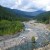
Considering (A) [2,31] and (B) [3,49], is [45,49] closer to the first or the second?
(B) [3,49]

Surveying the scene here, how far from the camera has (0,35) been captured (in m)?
80.2

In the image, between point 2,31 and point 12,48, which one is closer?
point 12,48

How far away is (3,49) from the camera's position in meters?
54.1

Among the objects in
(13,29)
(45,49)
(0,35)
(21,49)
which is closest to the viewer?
(45,49)

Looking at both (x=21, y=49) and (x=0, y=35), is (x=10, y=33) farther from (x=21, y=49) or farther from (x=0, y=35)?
(x=21, y=49)

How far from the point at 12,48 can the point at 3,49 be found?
9.41 feet

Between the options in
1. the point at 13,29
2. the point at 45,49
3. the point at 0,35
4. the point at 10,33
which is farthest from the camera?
the point at 13,29

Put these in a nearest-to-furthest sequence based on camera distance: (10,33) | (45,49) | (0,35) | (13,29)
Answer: (45,49), (0,35), (10,33), (13,29)

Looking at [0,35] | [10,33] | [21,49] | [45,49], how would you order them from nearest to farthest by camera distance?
[45,49], [21,49], [0,35], [10,33]

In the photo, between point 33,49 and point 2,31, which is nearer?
point 33,49

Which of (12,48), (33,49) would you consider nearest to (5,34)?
(12,48)

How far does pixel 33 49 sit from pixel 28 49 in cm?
180

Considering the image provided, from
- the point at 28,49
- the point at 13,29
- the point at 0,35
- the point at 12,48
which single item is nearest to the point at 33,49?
the point at 28,49

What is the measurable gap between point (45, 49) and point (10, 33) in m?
38.9
